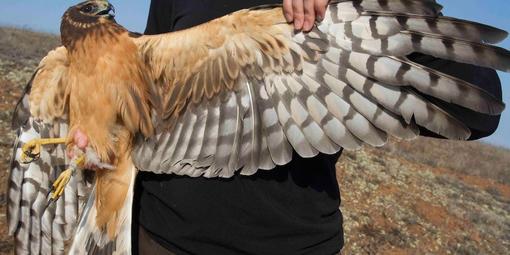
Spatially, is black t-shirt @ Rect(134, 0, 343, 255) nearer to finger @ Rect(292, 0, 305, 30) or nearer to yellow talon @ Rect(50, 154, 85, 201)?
finger @ Rect(292, 0, 305, 30)


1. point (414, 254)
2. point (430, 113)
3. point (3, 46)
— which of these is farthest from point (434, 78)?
point (3, 46)

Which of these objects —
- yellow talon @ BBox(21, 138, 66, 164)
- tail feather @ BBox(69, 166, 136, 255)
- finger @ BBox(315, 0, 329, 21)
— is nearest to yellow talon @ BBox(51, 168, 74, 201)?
yellow talon @ BBox(21, 138, 66, 164)

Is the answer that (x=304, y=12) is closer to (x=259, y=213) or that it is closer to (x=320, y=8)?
(x=320, y=8)

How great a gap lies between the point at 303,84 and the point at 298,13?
0.37 metres

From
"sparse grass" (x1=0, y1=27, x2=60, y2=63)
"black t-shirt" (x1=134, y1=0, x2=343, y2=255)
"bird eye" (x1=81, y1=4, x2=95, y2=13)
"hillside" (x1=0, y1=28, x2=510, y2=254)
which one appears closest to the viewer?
"black t-shirt" (x1=134, y1=0, x2=343, y2=255)

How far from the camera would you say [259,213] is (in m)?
2.36

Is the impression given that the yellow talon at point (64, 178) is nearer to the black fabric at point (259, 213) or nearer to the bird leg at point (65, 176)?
the bird leg at point (65, 176)

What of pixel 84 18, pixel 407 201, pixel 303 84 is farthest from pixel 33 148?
pixel 407 201

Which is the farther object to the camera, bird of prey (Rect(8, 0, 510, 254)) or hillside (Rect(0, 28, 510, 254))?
hillside (Rect(0, 28, 510, 254))

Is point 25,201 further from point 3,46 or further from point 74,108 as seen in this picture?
point 3,46

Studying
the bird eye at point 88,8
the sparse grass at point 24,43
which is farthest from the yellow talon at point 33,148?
the sparse grass at point 24,43

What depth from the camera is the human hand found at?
7.21 feet

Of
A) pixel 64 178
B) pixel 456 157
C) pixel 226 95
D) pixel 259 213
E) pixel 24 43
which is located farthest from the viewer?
pixel 24 43

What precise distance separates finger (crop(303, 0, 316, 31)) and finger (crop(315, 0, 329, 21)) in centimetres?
2
